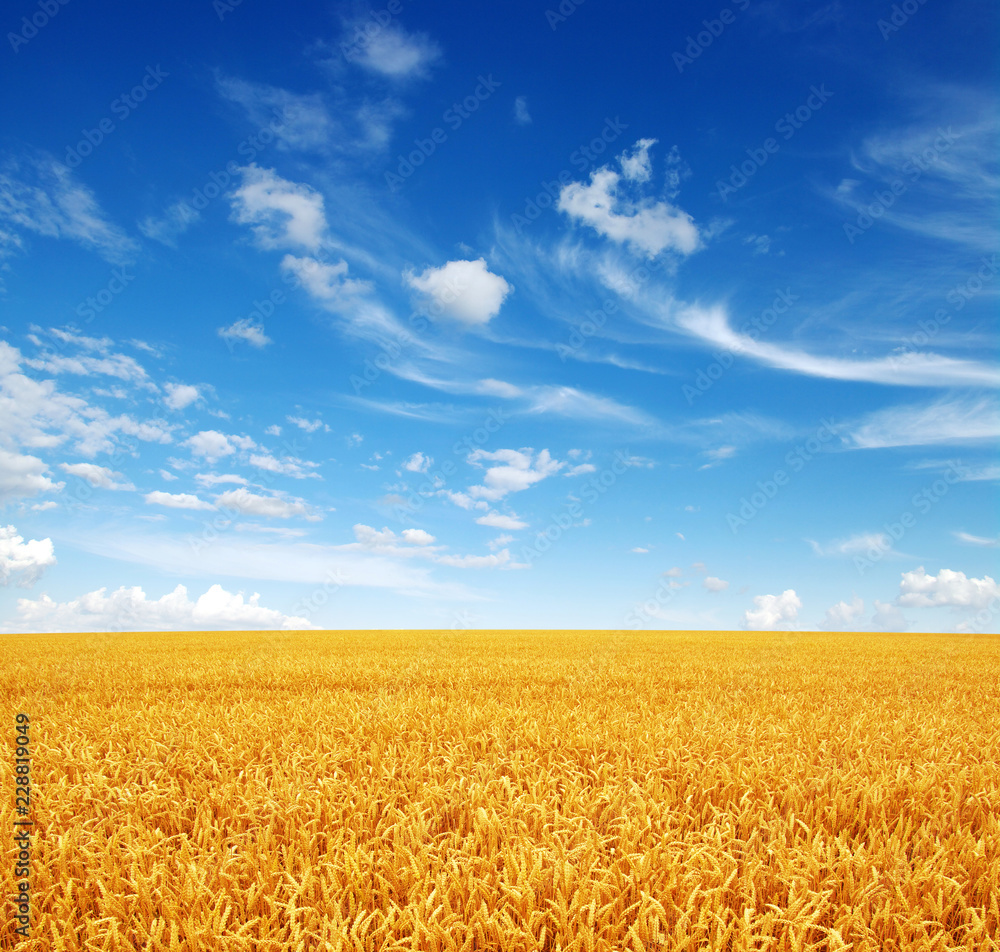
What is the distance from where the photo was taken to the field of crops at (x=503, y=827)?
2.11 m

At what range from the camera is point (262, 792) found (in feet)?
10.6

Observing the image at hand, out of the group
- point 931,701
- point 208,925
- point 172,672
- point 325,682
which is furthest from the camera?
point 172,672

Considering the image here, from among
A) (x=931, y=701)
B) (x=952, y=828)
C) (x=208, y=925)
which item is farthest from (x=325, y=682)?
(x=931, y=701)

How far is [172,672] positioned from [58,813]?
6781 mm

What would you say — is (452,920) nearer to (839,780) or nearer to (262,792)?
(262,792)

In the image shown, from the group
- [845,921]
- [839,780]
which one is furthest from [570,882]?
[839,780]

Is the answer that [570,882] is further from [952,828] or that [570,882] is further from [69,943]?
[952,828]

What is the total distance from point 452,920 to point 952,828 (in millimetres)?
2932

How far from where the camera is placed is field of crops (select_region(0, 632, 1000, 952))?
6.91 feet

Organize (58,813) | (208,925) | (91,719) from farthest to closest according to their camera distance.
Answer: (91,719), (58,813), (208,925)

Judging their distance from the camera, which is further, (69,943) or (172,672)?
(172,672)

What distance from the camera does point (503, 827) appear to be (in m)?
2.75

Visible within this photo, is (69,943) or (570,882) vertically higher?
(570,882)

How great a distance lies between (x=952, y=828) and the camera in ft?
10.5
